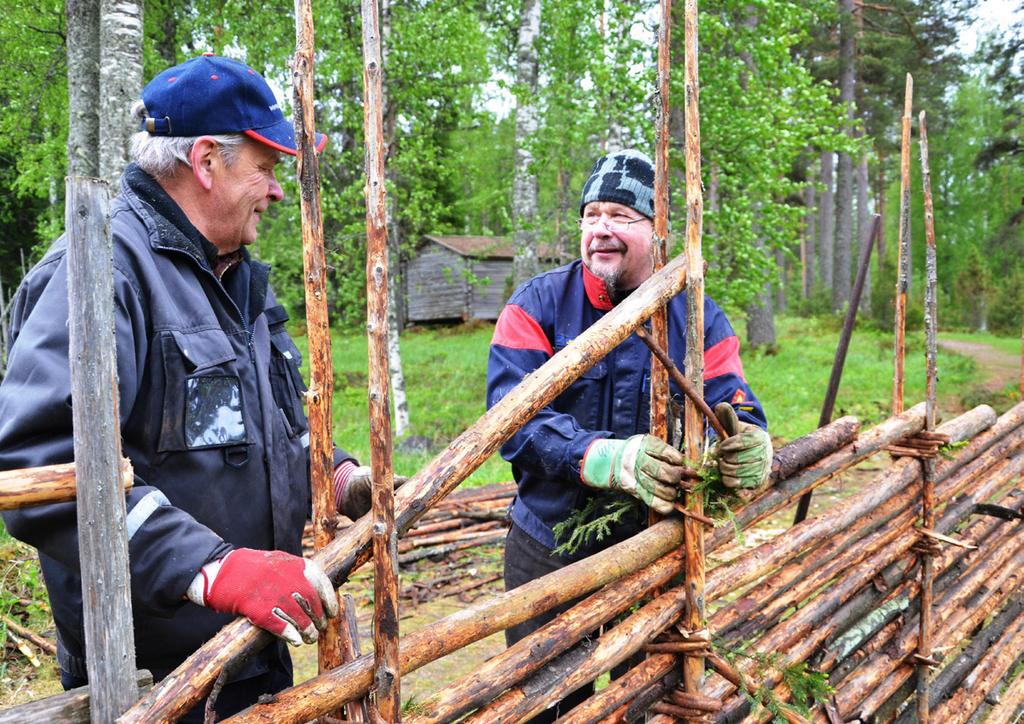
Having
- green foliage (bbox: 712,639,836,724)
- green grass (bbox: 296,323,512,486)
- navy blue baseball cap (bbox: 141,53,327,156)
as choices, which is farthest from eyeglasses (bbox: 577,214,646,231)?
green grass (bbox: 296,323,512,486)

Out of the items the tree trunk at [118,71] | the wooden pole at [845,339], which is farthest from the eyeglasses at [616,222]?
the tree trunk at [118,71]

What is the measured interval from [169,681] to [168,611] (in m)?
0.24

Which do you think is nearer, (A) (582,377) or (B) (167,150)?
(B) (167,150)

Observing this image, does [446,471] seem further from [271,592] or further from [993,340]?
[993,340]

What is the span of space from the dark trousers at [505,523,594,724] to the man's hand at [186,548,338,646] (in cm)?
120

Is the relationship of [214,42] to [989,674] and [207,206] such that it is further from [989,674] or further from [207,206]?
[989,674]

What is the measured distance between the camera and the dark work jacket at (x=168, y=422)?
4.61 ft

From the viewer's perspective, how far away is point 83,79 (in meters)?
7.12

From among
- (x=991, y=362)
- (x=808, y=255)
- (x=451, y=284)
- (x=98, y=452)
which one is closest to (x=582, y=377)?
(x=98, y=452)

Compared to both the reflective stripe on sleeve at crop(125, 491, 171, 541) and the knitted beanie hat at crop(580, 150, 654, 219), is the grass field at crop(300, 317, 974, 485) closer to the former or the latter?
the knitted beanie hat at crop(580, 150, 654, 219)

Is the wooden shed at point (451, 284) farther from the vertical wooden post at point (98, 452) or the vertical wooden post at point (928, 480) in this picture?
the vertical wooden post at point (98, 452)

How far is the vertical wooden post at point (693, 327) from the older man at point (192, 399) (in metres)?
0.96

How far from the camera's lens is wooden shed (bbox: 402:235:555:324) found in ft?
89.1

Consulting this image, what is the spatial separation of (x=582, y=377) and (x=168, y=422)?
130 cm
